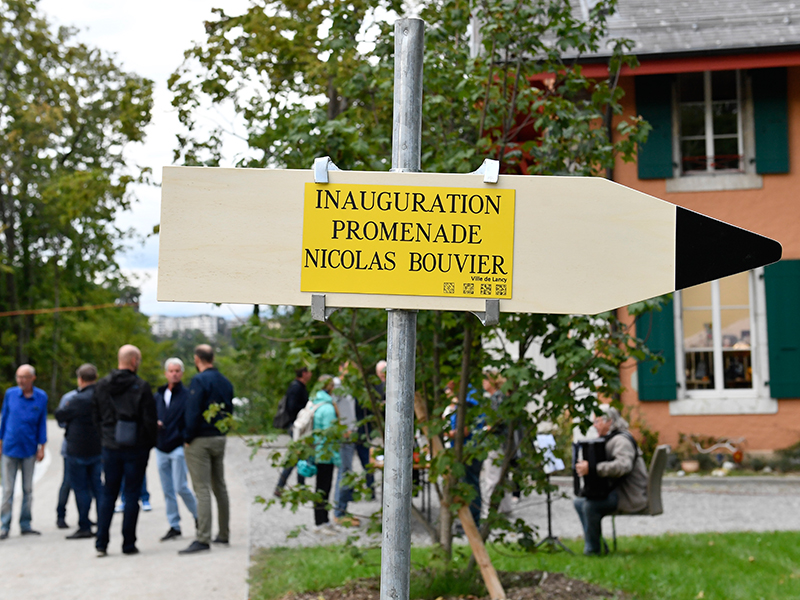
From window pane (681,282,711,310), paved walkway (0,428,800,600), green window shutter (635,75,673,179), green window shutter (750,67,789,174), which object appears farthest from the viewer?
green window shutter (635,75,673,179)

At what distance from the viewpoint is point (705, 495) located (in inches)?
436

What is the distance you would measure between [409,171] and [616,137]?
11489 millimetres

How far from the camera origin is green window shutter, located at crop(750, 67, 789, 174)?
42.8ft

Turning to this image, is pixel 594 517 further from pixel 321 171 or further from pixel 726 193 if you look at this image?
pixel 726 193

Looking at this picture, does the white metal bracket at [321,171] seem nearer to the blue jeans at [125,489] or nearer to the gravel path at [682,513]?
the gravel path at [682,513]

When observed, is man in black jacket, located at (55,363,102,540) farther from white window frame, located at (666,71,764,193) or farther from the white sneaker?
white window frame, located at (666,71,764,193)

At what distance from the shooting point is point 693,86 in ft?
44.2

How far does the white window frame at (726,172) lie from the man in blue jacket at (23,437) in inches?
369

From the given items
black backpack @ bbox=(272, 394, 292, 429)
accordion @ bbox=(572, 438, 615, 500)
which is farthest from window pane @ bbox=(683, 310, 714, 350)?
black backpack @ bbox=(272, 394, 292, 429)

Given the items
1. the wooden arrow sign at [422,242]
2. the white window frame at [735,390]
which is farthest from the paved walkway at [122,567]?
the white window frame at [735,390]

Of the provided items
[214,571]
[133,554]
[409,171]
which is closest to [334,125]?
[409,171]

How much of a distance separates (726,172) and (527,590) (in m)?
9.64

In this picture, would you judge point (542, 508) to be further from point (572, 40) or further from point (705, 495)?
point (572, 40)

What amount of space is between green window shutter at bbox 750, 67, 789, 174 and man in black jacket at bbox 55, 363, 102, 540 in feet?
32.9
